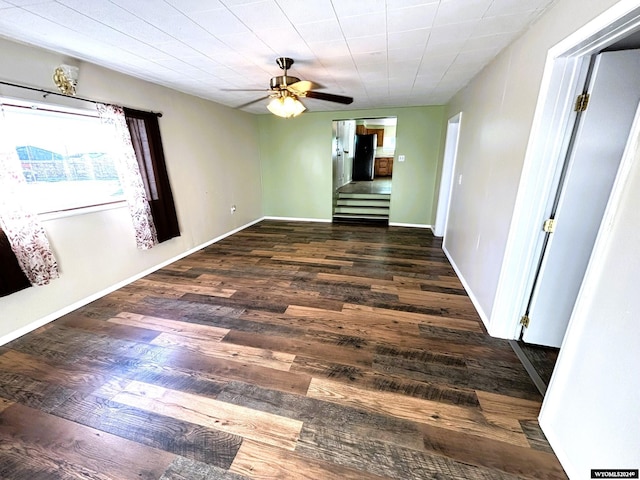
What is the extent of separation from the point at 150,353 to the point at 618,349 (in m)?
2.63

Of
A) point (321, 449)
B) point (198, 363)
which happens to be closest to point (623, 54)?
point (321, 449)

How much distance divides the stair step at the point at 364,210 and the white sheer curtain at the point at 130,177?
12.8 ft

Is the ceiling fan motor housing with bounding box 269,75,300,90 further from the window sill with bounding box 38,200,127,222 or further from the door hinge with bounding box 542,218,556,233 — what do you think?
the door hinge with bounding box 542,218,556,233

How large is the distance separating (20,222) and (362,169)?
841 cm

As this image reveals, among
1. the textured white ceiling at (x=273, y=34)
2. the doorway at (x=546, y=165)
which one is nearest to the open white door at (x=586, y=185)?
the doorway at (x=546, y=165)

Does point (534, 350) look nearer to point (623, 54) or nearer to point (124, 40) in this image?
point (623, 54)

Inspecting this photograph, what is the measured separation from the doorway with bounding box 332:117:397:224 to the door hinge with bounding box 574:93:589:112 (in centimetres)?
389

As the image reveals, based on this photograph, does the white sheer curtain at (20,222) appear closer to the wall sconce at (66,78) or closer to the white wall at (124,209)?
the white wall at (124,209)

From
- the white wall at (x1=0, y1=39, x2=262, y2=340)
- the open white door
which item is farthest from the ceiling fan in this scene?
the open white door

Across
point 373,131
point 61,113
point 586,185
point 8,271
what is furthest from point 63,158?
point 373,131

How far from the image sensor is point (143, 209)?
3.08 m

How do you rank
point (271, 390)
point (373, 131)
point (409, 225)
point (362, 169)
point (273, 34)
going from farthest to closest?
1. point (373, 131)
2. point (362, 169)
3. point (409, 225)
4. point (273, 34)
5. point (271, 390)

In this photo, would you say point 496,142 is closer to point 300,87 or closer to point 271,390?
point 300,87

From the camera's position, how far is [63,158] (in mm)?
2426
